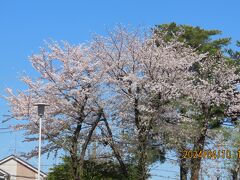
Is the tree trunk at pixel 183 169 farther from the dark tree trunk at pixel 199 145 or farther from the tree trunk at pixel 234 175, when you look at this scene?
the tree trunk at pixel 234 175

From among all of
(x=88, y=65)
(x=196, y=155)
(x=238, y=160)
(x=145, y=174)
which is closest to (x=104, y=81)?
(x=88, y=65)

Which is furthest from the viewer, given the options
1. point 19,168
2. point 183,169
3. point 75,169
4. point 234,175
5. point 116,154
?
point 19,168

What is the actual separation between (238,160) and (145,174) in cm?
916

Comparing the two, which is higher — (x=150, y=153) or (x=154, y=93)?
(x=154, y=93)

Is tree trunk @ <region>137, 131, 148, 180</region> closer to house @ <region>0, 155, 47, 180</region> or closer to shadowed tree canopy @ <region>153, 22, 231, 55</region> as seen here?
shadowed tree canopy @ <region>153, 22, 231, 55</region>

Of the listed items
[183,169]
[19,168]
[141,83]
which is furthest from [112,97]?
[19,168]

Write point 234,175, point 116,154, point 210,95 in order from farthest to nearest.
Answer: point 234,175
point 210,95
point 116,154

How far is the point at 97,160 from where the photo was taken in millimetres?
26266

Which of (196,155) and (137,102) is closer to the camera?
(137,102)

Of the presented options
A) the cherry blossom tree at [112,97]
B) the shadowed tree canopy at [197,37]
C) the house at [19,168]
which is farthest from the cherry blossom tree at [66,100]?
the house at [19,168]

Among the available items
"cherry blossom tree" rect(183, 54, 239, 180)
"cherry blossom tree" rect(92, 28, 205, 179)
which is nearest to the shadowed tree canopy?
"cherry blossom tree" rect(183, 54, 239, 180)

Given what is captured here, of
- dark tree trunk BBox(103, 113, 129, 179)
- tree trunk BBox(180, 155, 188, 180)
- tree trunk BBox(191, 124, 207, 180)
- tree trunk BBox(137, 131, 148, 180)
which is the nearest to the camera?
tree trunk BBox(137, 131, 148, 180)

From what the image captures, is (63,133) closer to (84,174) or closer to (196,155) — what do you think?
(84,174)

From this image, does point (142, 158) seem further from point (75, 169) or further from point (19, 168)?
point (19, 168)
